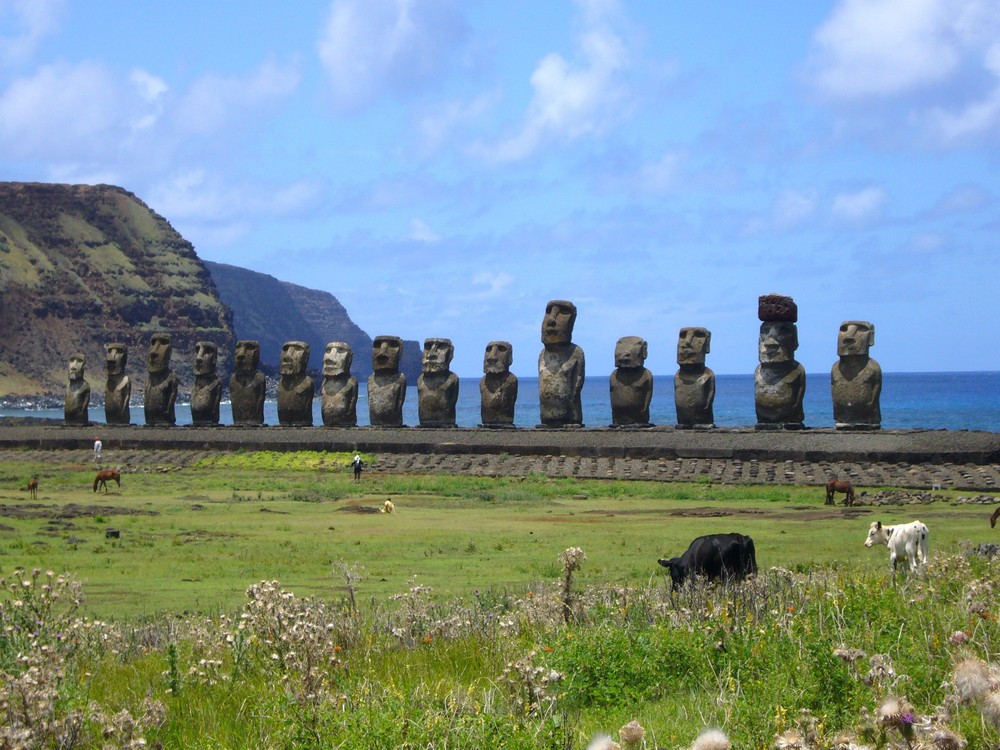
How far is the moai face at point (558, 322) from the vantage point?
28625mm

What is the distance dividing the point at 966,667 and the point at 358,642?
14.5 feet

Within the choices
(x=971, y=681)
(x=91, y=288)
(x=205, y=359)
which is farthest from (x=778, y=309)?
(x=91, y=288)

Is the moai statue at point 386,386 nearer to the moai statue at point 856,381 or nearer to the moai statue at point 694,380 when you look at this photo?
the moai statue at point 694,380

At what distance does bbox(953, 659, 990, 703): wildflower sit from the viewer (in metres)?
3.65

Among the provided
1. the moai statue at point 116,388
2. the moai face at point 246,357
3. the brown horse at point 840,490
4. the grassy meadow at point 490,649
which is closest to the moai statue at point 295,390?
the moai face at point 246,357

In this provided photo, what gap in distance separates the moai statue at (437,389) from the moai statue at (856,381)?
8.90 m

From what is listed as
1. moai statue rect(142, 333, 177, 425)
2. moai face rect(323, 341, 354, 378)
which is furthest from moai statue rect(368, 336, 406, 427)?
moai statue rect(142, 333, 177, 425)

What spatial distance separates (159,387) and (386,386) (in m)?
7.58

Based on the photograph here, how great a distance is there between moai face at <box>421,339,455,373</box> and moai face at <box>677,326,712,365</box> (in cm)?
576

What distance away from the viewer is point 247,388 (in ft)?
108

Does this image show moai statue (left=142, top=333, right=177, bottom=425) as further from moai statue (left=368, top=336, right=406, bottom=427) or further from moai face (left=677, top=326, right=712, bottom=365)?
moai face (left=677, top=326, right=712, bottom=365)

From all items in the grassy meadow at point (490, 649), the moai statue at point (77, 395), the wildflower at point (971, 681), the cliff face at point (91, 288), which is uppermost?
the cliff face at point (91, 288)

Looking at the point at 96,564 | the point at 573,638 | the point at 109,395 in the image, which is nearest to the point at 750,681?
the point at 573,638

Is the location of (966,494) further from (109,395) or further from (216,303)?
(216,303)
